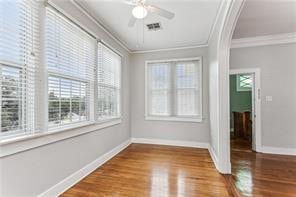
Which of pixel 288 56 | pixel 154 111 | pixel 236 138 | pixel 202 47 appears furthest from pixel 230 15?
pixel 236 138

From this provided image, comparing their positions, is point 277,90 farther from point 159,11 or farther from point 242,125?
point 159,11

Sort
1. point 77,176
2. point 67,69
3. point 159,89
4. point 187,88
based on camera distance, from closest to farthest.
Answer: point 67,69 < point 77,176 < point 187,88 < point 159,89

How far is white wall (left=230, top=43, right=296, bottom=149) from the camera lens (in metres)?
3.81

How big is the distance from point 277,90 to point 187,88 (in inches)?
82.7

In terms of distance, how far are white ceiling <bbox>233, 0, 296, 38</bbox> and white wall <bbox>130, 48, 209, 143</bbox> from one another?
116 cm

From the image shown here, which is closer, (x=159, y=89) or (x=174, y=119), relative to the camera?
(x=174, y=119)

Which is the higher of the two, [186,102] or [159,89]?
[159,89]

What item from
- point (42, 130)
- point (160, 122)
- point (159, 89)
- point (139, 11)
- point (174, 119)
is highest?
point (139, 11)

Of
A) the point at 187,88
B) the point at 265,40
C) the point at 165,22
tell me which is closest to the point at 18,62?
the point at 165,22

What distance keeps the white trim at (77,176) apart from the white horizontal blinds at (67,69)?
0.81 metres

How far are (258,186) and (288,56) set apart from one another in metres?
3.19

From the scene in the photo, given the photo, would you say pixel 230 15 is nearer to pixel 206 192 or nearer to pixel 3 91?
pixel 206 192

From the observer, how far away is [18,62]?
1717 mm

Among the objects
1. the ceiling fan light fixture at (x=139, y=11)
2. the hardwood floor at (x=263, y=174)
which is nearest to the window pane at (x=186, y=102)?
the hardwood floor at (x=263, y=174)
